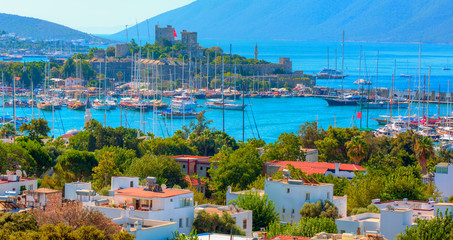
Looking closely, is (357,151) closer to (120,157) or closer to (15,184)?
(120,157)

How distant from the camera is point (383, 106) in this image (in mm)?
108562

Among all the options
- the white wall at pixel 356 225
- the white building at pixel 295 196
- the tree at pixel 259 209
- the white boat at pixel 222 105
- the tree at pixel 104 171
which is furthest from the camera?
the white boat at pixel 222 105

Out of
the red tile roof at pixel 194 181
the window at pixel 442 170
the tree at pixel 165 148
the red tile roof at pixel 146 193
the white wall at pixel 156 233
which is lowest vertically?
the red tile roof at pixel 194 181

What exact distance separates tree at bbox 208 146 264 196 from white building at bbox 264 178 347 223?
259 inches

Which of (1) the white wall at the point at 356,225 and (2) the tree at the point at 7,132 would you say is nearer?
(1) the white wall at the point at 356,225

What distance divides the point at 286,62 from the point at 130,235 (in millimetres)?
131033

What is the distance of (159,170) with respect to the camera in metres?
33.4

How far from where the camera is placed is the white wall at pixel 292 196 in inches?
1029

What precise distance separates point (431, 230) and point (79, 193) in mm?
8925

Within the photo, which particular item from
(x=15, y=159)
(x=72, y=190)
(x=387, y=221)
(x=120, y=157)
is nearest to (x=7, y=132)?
(x=120, y=157)

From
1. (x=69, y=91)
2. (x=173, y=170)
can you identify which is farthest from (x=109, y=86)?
(x=173, y=170)

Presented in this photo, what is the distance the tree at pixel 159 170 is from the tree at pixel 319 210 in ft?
27.3

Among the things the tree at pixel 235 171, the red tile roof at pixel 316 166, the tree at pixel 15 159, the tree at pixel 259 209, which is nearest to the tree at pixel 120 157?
the tree at pixel 15 159

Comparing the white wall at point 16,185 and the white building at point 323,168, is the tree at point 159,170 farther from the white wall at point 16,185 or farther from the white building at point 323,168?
the white wall at point 16,185
